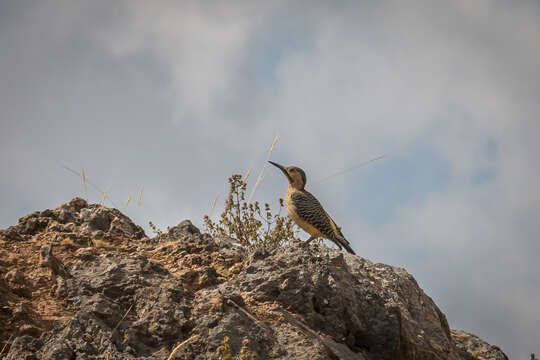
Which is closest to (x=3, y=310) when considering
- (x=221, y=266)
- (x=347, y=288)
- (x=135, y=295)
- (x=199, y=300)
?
(x=135, y=295)

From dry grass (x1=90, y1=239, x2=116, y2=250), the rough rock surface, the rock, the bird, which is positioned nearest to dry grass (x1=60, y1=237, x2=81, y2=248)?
the rough rock surface

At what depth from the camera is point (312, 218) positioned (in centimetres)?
805

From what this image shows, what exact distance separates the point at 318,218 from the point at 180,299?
3.87 metres

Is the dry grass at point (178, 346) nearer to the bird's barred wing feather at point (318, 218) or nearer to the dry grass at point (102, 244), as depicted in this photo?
the dry grass at point (102, 244)

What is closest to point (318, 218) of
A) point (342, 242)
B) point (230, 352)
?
point (342, 242)

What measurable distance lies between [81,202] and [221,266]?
6.59 ft

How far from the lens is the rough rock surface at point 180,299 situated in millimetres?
4113

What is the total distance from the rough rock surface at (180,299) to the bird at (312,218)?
5.85ft

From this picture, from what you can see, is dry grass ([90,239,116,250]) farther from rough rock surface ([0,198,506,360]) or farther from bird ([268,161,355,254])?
bird ([268,161,355,254])

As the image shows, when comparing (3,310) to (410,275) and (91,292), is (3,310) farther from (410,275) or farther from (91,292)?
(410,275)

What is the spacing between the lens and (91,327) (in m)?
4.09

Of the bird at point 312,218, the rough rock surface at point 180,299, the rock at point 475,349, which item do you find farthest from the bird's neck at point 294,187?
the rock at point 475,349

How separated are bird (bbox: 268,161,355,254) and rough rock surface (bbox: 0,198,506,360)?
5.85 feet

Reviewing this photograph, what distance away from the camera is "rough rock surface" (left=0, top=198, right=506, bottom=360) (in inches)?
162
